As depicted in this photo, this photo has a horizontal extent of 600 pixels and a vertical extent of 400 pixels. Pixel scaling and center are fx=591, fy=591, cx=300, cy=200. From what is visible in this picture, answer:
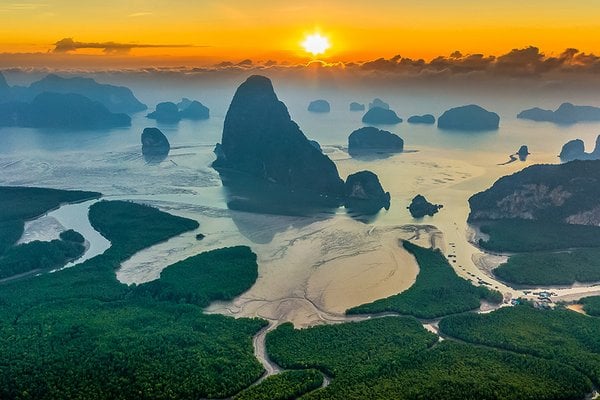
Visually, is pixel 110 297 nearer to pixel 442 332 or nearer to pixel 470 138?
pixel 442 332

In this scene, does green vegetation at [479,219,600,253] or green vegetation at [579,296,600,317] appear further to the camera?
green vegetation at [479,219,600,253]

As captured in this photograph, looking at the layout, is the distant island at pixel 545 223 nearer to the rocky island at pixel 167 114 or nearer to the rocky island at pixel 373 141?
the rocky island at pixel 373 141

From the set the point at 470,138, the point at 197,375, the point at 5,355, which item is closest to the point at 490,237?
the point at 197,375

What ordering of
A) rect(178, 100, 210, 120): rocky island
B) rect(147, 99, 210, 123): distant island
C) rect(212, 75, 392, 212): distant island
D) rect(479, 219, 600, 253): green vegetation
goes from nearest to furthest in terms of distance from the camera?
rect(479, 219, 600, 253): green vegetation → rect(212, 75, 392, 212): distant island → rect(147, 99, 210, 123): distant island → rect(178, 100, 210, 120): rocky island

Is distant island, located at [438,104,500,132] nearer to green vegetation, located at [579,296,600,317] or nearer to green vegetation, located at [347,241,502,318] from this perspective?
green vegetation, located at [347,241,502,318]

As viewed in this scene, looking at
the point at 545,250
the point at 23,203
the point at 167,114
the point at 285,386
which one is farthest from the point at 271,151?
the point at 167,114

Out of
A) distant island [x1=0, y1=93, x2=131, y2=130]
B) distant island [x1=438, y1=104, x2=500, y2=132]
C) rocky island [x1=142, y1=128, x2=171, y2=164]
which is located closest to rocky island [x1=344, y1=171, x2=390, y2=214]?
rocky island [x1=142, y1=128, x2=171, y2=164]

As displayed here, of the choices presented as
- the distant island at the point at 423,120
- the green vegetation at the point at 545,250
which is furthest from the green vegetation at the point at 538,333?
the distant island at the point at 423,120
